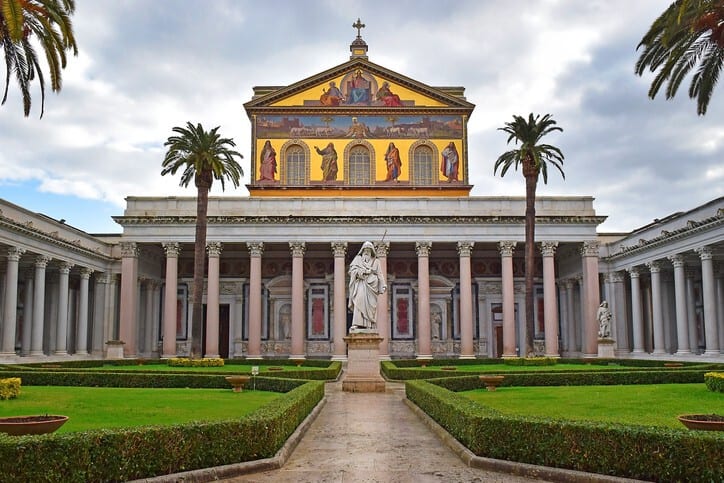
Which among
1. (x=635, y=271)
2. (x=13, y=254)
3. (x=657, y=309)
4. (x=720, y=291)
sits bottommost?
(x=657, y=309)

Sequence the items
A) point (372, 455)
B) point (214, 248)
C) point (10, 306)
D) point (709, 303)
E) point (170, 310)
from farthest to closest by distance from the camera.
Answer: point (214, 248) < point (170, 310) < point (709, 303) < point (10, 306) < point (372, 455)

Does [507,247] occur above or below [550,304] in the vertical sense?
above

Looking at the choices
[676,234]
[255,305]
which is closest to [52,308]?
[255,305]

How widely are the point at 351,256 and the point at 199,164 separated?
49.4 ft

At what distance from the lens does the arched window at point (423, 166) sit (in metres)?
47.2

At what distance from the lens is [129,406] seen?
15492 millimetres

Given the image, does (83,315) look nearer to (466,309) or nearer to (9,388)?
(466,309)

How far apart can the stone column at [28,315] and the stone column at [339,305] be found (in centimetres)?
1663

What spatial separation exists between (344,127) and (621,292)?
20924 mm

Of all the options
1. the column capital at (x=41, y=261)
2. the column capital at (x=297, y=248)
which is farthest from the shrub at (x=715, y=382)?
the column capital at (x=41, y=261)

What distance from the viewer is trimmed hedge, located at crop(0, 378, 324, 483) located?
804 centimetres

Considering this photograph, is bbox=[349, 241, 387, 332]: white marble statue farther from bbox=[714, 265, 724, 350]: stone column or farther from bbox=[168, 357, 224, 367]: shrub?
bbox=[714, 265, 724, 350]: stone column

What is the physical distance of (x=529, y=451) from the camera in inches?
395

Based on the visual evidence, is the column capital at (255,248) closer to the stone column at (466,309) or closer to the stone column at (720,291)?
the stone column at (466,309)
